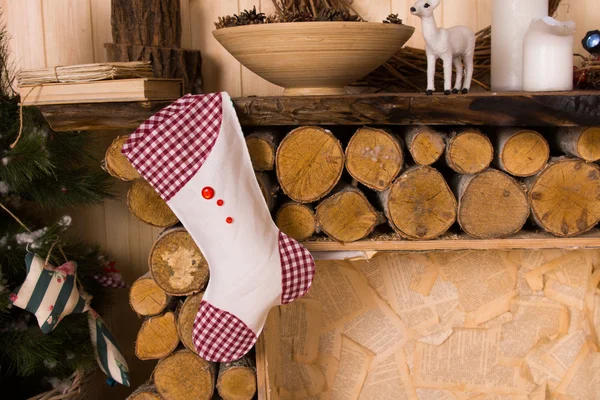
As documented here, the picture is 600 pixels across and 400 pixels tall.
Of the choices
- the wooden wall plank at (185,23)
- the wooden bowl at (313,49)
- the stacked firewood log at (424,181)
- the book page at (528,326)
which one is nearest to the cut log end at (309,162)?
the stacked firewood log at (424,181)

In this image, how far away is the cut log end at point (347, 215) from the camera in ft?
4.33

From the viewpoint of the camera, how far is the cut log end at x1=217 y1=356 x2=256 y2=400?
1.40 meters

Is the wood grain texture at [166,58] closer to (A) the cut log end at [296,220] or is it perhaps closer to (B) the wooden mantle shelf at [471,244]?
(A) the cut log end at [296,220]

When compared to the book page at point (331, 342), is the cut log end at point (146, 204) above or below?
above

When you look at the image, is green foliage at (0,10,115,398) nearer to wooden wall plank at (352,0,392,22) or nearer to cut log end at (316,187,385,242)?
cut log end at (316,187,385,242)

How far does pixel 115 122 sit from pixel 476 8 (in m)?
0.92

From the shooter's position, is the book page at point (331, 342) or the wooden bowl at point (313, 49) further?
the book page at point (331, 342)

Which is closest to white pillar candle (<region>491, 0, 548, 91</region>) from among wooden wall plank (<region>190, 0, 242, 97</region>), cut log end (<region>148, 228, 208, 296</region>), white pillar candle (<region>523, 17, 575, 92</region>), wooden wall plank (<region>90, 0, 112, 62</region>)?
white pillar candle (<region>523, 17, 575, 92</region>)

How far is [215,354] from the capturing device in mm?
1313

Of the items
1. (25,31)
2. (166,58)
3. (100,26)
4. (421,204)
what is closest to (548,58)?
(421,204)

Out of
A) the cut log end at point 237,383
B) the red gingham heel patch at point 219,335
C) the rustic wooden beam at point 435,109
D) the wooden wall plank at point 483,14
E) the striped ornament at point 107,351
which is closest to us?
the rustic wooden beam at point 435,109

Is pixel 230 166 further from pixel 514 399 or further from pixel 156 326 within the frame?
pixel 514 399

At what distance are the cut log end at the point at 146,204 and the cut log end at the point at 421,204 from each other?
45cm

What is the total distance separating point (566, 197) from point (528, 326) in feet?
1.60
